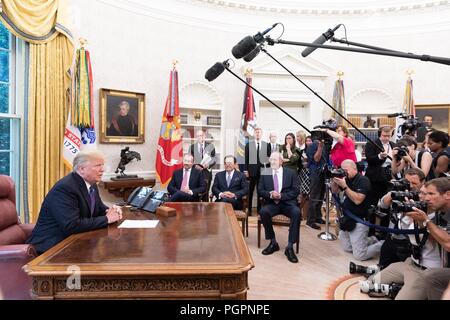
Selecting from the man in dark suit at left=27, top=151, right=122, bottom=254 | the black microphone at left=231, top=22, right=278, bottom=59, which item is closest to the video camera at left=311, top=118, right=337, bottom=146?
the black microphone at left=231, top=22, right=278, bottom=59

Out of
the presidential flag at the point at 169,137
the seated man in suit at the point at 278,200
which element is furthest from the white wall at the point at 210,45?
the seated man in suit at the point at 278,200

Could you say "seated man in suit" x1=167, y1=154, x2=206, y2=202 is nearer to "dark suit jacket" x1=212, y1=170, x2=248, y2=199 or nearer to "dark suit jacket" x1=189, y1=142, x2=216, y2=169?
"dark suit jacket" x1=212, y1=170, x2=248, y2=199

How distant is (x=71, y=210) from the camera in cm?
229

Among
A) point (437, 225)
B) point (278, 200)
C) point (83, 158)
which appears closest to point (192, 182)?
point (278, 200)

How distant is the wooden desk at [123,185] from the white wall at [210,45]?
0.51 metres

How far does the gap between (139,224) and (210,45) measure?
5.65 metres

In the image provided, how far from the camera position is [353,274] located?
3.62m

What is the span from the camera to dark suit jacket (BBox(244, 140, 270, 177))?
643cm

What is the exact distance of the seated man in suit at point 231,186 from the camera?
504 centimetres

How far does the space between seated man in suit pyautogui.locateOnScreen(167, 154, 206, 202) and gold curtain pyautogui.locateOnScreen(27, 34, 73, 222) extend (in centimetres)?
179
